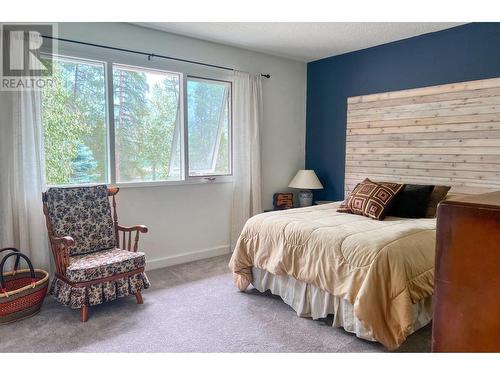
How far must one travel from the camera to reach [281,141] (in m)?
4.82

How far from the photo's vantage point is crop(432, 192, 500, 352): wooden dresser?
0.80 meters

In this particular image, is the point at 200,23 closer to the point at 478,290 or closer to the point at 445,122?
the point at 445,122

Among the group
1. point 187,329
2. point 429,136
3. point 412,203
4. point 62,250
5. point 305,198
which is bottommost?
point 187,329

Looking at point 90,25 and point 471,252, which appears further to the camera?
point 90,25

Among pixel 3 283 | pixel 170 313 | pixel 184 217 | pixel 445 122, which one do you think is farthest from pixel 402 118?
pixel 3 283

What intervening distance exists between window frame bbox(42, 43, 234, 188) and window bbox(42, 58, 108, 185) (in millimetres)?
49

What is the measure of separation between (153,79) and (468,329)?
3.60 meters

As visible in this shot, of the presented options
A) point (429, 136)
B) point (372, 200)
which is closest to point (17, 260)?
point (372, 200)

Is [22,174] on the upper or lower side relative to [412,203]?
upper

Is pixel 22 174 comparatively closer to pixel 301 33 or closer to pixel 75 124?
pixel 75 124

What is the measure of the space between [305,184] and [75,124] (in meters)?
2.76

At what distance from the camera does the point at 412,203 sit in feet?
10.6

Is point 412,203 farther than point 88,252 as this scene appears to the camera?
Yes

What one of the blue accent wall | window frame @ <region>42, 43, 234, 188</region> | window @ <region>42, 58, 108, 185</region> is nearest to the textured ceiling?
the blue accent wall
